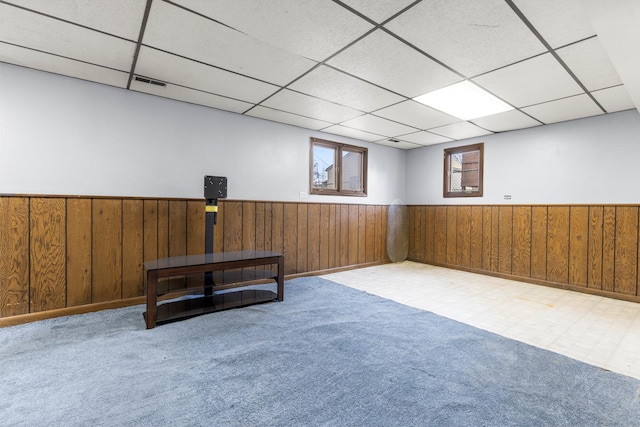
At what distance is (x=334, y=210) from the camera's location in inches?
211

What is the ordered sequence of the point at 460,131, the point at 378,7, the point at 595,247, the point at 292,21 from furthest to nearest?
the point at 460,131, the point at 595,247, the point at 292,21, the point at 378,7

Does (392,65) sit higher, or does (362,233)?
(392,65)

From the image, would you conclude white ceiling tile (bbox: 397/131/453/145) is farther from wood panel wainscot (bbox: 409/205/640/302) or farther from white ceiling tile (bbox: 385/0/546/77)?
white ceiling tile (bbox: 385/0/546/77)

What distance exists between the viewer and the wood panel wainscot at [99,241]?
2900 millimetres

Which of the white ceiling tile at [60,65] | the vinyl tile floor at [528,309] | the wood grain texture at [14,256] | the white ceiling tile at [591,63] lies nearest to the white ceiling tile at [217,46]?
the white ceiling tile at [60,65]

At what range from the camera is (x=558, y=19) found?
6.89 feet

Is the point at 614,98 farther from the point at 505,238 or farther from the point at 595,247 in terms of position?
the point at 505,238

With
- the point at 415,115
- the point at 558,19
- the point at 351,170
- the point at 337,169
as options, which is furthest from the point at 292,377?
the point at 351,170

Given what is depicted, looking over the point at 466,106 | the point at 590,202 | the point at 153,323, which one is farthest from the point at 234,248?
the point at 590,202

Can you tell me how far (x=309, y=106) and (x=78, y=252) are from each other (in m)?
3.11

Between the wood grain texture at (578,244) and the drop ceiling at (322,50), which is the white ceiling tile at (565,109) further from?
the wood grain texture at (578,244)

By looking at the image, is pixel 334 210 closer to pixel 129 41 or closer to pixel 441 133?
pixel 441 133

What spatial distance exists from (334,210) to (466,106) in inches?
102

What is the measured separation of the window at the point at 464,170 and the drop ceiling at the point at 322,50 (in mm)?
1639
